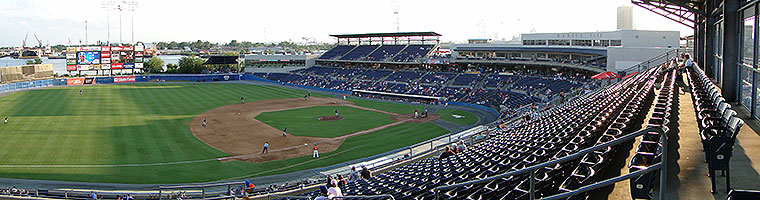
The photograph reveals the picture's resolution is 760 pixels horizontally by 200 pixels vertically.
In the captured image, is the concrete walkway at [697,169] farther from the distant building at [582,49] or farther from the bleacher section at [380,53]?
the bleacher section at [380,53]

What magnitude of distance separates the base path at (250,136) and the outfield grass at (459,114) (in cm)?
137

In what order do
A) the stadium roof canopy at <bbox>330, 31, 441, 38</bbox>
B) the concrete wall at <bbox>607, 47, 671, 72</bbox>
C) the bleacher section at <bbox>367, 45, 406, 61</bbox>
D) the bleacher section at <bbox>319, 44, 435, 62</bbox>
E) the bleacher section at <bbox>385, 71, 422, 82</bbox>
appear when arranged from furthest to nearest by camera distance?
the bleacher section at <bbox>367, 45, 406, 61</bbox> < the stadium roof canopy at <bbox>330, 31, 441, 38</bbox> < the bleacher section at <bbox>319, 44, 435, 62</bbox> < the bleacher section at <bbox>385, 71, 422, 82</bbox> < the concrete wall at <bbox>607, 47, 671, 72</bbox>

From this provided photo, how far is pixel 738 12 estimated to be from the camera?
1430 cm

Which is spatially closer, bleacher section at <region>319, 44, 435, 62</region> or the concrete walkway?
the concrete walkway

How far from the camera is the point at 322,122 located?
43281mm

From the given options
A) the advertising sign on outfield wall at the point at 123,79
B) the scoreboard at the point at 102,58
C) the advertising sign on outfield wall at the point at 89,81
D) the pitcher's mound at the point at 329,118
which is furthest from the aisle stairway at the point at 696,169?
the advertising sign on outfield wall at the point at 123,79

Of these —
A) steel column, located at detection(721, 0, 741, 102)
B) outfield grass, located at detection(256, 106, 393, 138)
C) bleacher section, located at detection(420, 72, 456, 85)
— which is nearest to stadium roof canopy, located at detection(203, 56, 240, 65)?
bleacher section, located at detection(420, 72, 456, 85)

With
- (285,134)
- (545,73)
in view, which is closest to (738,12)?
(285,134)

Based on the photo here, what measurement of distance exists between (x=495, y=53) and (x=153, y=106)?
44536 millimetres

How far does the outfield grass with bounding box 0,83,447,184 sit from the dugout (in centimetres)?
1444

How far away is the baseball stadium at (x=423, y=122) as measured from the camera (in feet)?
25.7

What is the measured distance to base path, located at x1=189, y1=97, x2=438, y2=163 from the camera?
1230 inches

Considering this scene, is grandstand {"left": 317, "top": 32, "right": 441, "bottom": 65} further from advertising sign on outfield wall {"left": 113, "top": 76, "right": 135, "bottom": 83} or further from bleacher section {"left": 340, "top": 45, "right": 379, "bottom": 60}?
advertising sign on outfield wall {"left": 113, "top": 76, "right": 135, "bottom": 83}

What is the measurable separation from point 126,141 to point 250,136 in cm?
815
